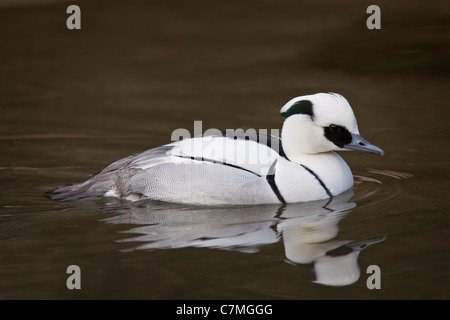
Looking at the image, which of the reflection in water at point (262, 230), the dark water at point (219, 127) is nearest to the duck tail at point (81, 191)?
the dark water at point (219, 127)

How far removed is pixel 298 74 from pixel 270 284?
683 centimetres

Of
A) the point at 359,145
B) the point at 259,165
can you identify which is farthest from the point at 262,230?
the point at 359,145

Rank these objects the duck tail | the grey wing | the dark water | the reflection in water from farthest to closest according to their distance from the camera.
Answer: the duck tail, the grey wing, the reflection in water, the dark water

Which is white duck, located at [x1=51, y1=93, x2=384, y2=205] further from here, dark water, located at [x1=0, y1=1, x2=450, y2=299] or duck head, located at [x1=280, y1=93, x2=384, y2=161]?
dark water, located at [x1=0, y1=1, x2=450, y2=299]

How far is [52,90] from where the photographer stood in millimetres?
11523

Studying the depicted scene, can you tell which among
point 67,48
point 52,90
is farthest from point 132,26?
point 52,90

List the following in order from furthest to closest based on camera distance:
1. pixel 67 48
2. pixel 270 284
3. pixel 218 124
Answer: pixel 67 48
pixel 218 124
pixel 270 284

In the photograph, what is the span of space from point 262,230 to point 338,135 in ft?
4.08

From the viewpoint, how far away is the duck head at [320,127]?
23.5ft

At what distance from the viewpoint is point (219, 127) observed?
389 inches

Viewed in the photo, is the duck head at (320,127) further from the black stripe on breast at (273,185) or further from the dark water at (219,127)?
the dark water at (219,127)

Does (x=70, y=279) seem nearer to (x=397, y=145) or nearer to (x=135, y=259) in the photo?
(x=135, y=259)

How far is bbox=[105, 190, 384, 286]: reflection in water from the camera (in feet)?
19.7

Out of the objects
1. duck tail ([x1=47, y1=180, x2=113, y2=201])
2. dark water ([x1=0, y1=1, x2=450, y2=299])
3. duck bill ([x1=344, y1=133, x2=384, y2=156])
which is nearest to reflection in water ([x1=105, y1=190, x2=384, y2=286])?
dark water ([x1=0, y1=1, x2=450, y2=299])
